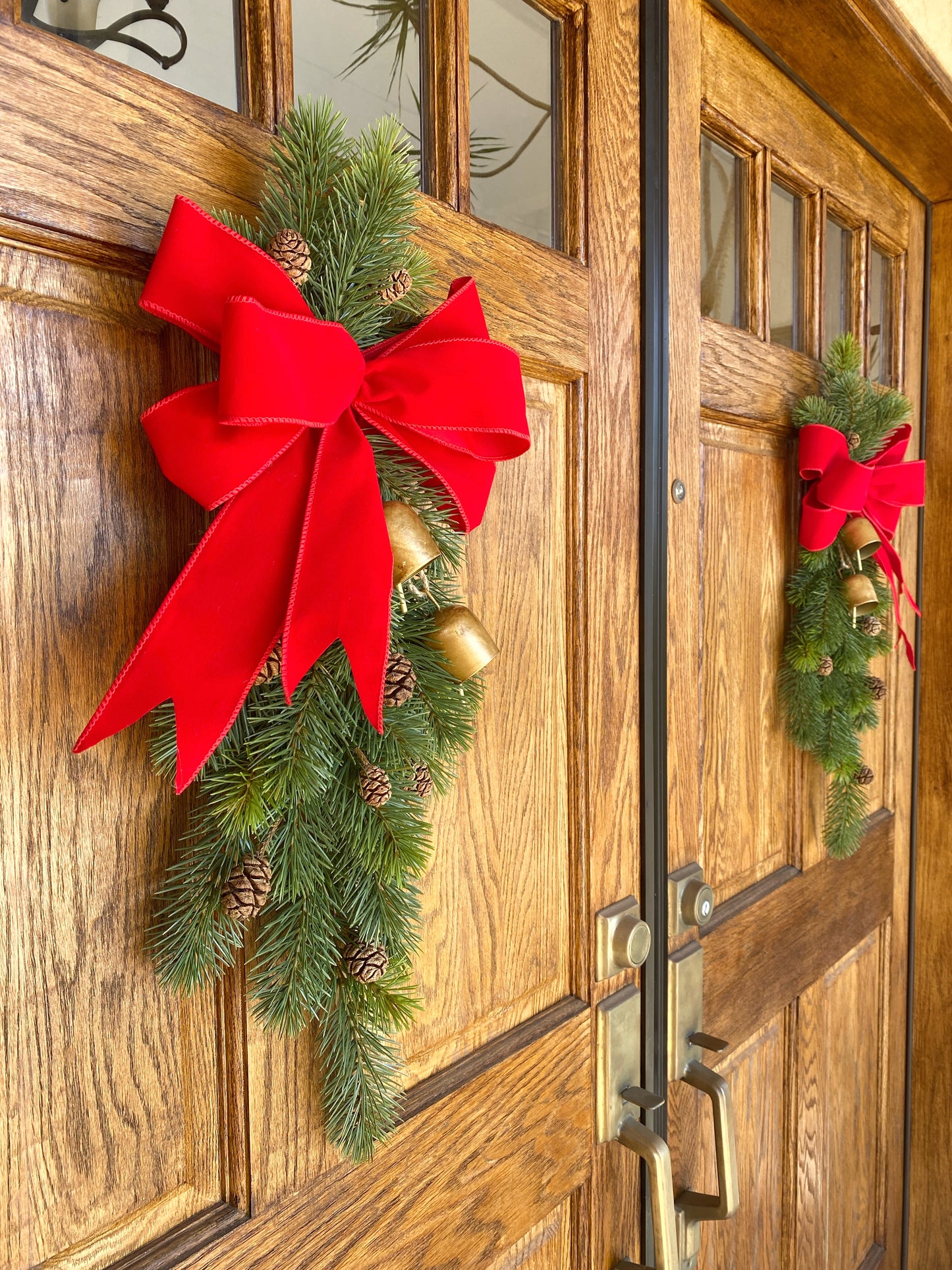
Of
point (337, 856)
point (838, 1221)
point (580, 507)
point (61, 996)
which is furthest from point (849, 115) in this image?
point (838, 1221)

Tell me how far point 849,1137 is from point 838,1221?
0.12m

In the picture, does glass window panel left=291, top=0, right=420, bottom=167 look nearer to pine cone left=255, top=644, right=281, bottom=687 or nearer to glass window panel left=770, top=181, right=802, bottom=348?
pine cone left=255, top=644, right=281, bottom=687

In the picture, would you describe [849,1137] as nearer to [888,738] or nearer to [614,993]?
[888,738]

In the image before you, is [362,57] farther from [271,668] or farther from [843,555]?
[843,555]

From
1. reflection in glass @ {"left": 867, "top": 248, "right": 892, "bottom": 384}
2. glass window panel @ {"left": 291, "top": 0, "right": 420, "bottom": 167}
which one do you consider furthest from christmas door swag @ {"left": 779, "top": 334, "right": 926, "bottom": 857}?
glass window panel @ {"left": 291, "top": 0, "right": 420, "bottom": 167}

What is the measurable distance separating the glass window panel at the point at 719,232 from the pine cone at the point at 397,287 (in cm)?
57

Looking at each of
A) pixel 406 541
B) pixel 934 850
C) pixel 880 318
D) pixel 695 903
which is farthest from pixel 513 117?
pixel 934 850

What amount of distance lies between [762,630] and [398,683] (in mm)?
691

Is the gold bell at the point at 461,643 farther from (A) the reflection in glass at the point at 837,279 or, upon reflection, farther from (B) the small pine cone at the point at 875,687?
(A) the reflection in glass at the point at 837,279

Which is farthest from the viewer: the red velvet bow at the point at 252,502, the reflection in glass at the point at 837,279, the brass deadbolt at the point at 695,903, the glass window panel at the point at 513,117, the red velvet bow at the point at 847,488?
the reflection in glass at the point at 837,279

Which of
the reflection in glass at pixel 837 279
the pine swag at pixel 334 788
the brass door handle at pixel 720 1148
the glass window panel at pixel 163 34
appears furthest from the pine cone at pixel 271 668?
the reflection in glass at pixel 837 279

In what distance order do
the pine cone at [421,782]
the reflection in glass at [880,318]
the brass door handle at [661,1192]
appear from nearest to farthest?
the pine cone at [421,782]
the brass door handle at [661,1192]
the reflection in glass at [880,318]

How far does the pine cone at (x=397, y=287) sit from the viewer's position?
1.54 ft

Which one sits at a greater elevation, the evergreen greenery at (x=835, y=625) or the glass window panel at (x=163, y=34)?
the glass window panel at (x=163, y=34)
